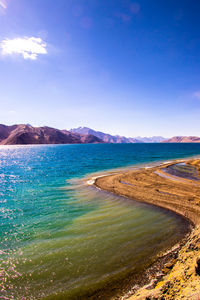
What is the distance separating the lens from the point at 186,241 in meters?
8.36

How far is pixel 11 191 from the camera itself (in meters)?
20.1

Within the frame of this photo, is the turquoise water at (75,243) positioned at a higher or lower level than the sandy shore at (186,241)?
lower

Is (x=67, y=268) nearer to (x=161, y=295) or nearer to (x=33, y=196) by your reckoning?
(x=161, y=295)

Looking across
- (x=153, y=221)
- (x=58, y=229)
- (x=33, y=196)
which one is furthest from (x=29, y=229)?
(x=153, y=221)

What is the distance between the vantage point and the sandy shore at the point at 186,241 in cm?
426

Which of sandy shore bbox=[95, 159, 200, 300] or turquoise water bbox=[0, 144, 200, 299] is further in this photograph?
turquoise water bbox=[0, 144, 200, 299]

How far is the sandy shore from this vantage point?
Answer: 426 cm

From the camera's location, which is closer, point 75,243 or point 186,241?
point 186,241

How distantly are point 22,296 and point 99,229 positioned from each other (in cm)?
551

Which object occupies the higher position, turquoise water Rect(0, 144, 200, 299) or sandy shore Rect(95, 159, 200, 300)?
sandy shore Rect(95, 159, 200, 300)

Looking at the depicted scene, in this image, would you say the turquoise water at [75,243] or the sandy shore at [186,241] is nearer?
the sandy shore at [186,241]

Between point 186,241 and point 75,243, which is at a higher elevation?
point 186,241

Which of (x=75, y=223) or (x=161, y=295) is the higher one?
(x=161, y=295)

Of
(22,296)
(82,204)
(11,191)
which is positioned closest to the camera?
(22,296)
